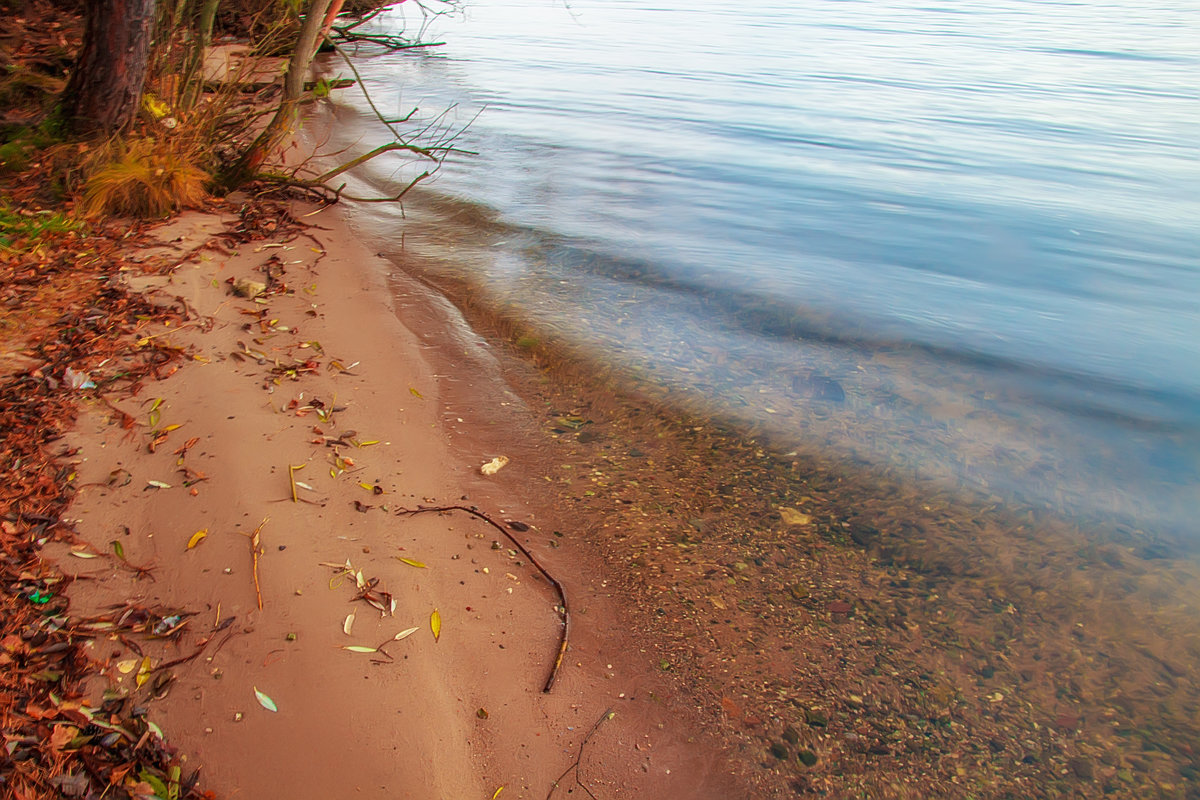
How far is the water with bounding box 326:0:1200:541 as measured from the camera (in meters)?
4.29

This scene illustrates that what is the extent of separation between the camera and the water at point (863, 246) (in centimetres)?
429

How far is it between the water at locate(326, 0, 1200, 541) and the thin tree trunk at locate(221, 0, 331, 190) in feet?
3.08

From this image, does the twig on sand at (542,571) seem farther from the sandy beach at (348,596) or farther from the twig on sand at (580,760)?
the twig on sand at (580,760)

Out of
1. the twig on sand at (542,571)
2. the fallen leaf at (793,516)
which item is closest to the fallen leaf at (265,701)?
the twig on sand at (542,571)

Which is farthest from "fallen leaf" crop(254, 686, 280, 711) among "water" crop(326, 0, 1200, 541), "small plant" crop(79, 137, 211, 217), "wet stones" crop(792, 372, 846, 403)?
"small plant" crop(79, 137, 211, 217)

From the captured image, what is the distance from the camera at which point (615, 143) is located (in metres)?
10.4

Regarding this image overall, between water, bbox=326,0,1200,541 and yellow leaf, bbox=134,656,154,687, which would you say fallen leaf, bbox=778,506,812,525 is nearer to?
water, bbox=326,0,1200,541

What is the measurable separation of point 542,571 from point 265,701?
3.35 ft

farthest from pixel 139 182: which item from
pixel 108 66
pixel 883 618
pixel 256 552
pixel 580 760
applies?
pixel 883 618

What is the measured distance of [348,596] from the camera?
8.54 ft

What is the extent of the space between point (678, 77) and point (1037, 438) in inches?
522

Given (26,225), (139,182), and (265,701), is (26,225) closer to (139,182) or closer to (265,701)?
(139,182)

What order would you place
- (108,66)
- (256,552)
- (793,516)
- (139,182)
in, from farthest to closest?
(108,66) < (139,182) < (793,516) < (256,552)

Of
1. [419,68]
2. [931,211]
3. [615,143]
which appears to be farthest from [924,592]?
[419,68]
